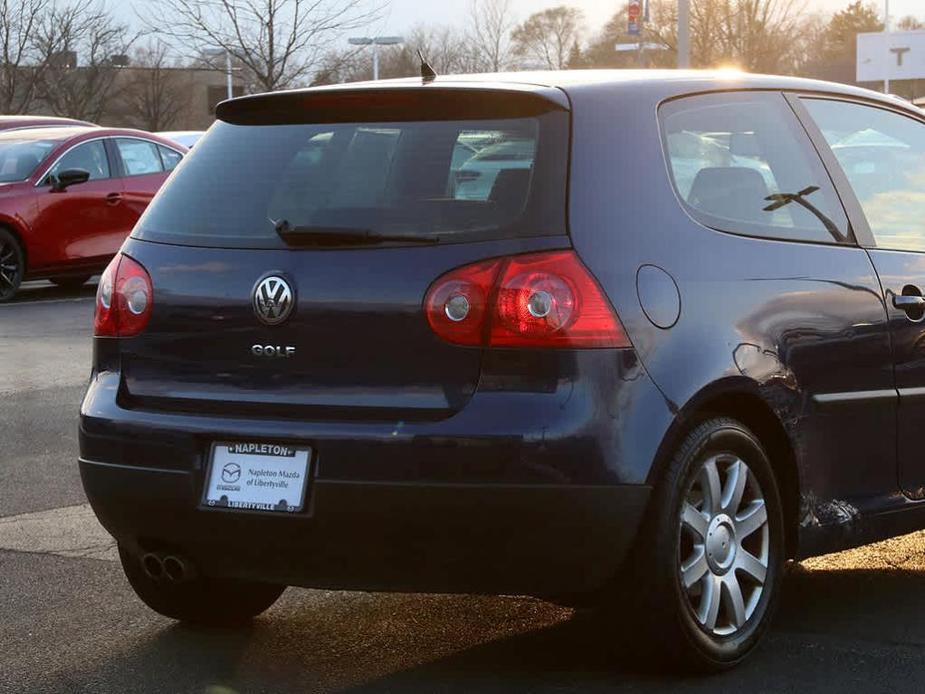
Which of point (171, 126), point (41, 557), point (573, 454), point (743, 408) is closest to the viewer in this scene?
point (573, 454)

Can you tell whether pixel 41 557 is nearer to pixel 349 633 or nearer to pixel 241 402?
pixel 349 633

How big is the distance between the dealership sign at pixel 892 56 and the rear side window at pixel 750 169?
4246 inches

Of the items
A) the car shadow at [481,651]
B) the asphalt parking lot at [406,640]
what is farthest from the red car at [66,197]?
the car shadow at [481,651]

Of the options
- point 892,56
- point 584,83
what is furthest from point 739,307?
point 892,56

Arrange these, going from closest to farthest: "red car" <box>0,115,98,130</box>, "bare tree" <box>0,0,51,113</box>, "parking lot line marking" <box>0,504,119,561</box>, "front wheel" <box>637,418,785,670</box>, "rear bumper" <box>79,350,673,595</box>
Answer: "rear bumper" <box>79,350,673,595</box>
"front wheel" <box>637,418,785,670</box>
"parking lot line marking" <box>0,504,119,561</box>
"red car" <box>0,115,98,130</box>
"bare tree" <box>0,0,51,113</box>

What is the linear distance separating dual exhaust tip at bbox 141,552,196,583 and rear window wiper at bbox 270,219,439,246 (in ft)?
2.85

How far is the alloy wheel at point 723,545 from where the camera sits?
4656mm

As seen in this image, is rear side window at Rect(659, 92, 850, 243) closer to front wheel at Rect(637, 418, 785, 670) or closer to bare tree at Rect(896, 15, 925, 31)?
front wheel at Rect(637, 418, 785, 670)

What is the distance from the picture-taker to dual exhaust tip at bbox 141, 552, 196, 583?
4.72 m

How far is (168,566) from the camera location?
4.78 m

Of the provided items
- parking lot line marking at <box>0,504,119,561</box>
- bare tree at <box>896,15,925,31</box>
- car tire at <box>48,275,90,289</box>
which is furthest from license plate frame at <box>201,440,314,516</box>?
bare tree at <box>896,15,925,31</box>

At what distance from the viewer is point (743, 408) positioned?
4871mm

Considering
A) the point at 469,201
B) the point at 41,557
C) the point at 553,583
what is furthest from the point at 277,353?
the point at 41,557

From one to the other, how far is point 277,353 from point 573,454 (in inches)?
31.2
